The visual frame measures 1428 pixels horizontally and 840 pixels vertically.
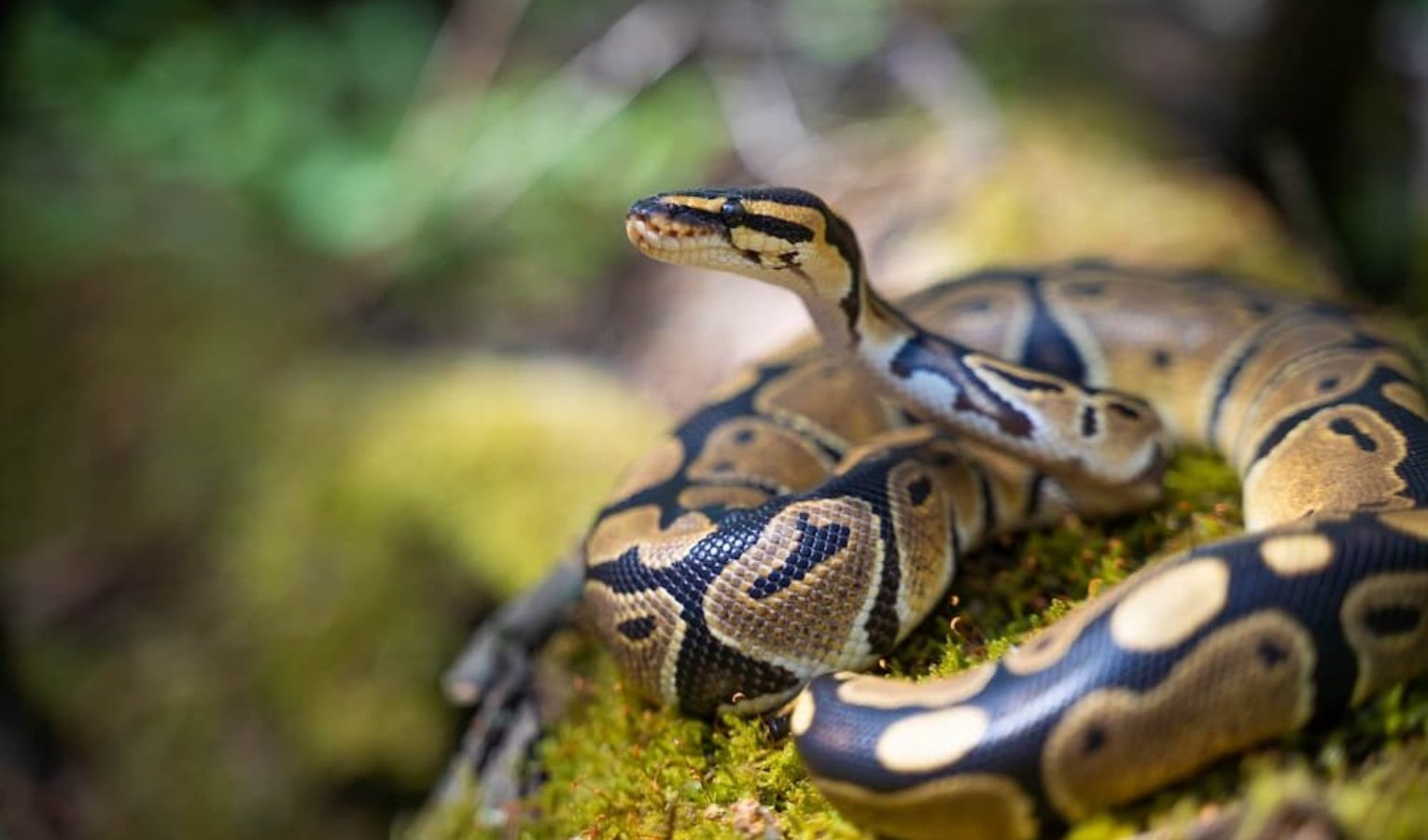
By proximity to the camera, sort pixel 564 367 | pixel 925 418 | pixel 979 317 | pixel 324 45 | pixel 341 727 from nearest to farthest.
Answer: pixel 925 418
pixel 979 317
pixel 341 727
pixel 564 367
pixel 324 45

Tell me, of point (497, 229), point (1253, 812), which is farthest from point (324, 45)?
point (1253, 812)

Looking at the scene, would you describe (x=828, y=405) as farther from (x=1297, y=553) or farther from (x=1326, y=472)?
(x=1297, y=553)

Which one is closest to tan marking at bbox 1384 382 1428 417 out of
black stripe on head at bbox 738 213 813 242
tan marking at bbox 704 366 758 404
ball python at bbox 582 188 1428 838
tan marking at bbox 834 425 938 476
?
ball python at bbox 582 188 1428 838

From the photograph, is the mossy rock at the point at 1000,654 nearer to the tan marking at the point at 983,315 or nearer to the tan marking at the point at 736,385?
the tan marking at the point at 983,315

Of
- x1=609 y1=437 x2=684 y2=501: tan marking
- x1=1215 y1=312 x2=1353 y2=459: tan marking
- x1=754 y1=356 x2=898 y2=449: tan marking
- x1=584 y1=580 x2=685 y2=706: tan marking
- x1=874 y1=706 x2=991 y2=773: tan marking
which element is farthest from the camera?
x1=754 y1=356 x2=898 y2=449: tan marking

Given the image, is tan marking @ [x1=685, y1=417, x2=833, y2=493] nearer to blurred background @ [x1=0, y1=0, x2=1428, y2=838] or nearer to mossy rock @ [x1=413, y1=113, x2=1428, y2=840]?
mossy rock @ [x1=413, y1=113, x2=1428, y2=840]

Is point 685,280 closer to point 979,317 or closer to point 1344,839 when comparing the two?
point 979,317
